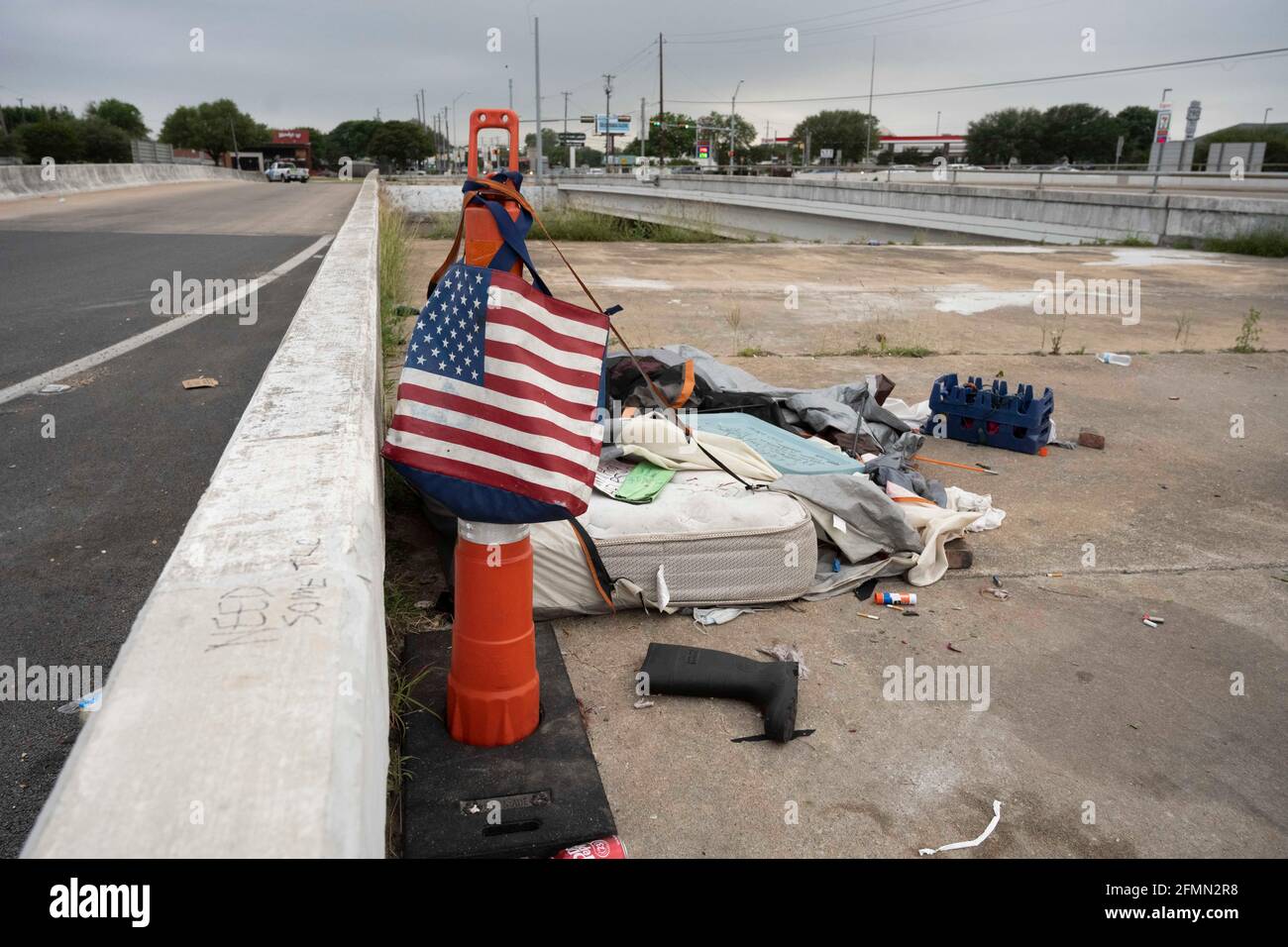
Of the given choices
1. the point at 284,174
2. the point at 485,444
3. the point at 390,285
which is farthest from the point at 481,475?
the point at 284,174

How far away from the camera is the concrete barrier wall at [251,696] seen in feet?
4.01

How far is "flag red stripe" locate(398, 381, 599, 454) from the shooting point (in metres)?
2.32

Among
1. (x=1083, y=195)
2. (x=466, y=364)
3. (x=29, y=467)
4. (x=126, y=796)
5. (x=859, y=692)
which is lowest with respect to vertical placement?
(x=859, y=692)

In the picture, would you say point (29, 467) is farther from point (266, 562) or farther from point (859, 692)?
point (859, 692)

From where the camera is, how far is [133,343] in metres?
7.12

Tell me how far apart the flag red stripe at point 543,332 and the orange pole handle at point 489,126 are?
1.86ft

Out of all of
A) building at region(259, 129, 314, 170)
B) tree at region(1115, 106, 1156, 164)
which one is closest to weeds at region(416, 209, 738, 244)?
tree at region(1115, 106, 1156, 164)

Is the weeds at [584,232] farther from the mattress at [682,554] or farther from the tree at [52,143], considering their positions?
the tree at [52,143]

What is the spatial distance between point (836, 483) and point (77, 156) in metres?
84.2

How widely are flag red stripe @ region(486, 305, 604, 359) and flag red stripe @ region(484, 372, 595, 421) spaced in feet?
0.45

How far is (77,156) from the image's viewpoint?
2785 inches

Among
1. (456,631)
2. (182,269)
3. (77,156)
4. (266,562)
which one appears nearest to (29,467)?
(456,631)

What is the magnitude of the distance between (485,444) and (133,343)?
6.05m
